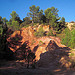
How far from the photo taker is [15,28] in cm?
3550

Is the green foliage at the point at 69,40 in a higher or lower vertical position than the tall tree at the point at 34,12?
lower

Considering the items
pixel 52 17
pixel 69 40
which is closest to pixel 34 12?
pixel 52 17

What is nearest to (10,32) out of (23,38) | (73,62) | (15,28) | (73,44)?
(15,28)

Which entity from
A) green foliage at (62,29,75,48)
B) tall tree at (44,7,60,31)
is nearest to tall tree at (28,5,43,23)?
tall tree at (44,7,60,31)

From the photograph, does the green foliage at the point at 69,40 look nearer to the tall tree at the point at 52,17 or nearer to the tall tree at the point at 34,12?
the tall tree at the point at 52,17

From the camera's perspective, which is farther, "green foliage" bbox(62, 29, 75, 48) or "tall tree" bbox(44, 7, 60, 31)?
"tall tree" bbox(44, 7, 60, 31)

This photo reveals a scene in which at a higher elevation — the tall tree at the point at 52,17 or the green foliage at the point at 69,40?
the tall tree at the point at 52,17

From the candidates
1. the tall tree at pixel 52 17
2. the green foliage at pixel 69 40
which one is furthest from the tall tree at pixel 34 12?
the green foliage at pixel 69 40

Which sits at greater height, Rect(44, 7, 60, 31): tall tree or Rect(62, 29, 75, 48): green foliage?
Rect(44, 7, 60, 31): tall tree

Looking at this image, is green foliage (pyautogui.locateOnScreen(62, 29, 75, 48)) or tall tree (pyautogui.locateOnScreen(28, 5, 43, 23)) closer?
green foliage (pyautogui.locateOnScreen(62, 29, 75, 48))

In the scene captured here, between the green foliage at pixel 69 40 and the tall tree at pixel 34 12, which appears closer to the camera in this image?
the green foliage at pixel 69 40

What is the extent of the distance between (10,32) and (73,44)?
77.4ft

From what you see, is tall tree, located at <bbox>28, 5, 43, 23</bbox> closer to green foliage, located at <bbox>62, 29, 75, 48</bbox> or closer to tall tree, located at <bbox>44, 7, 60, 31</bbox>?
tall tree, located at <bbox>44, 7, 60, 31</bbox>

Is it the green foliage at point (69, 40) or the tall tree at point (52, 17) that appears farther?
the tall tree at point (52, 17)
